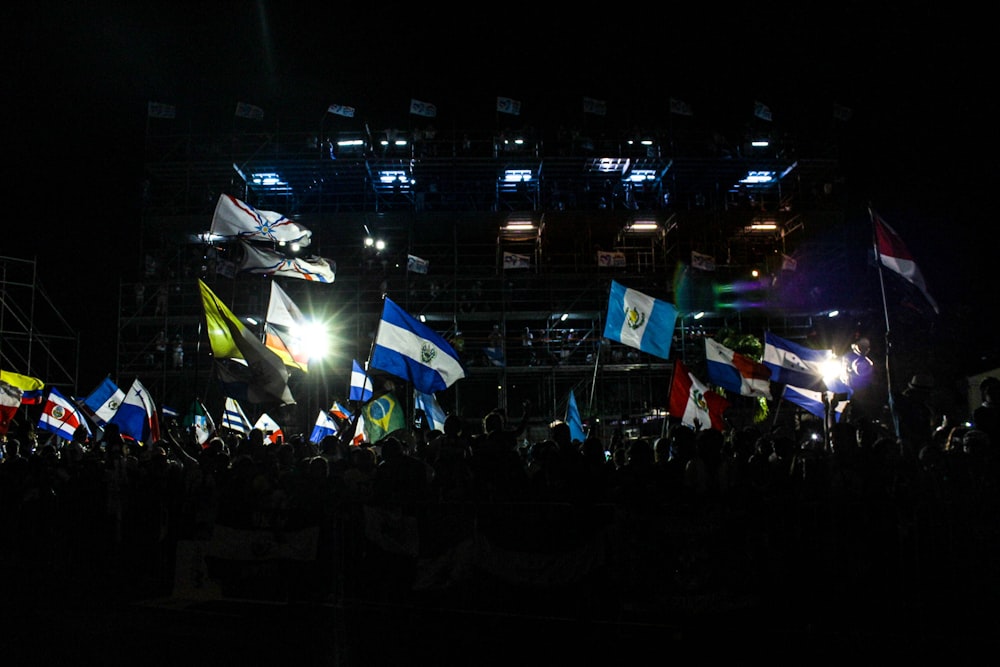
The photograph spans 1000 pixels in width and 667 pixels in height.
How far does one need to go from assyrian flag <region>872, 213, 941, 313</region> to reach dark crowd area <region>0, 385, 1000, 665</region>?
2.90 meters

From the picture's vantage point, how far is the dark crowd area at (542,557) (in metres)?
5.39

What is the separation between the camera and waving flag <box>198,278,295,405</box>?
9.34 m

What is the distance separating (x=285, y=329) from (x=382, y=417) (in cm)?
287

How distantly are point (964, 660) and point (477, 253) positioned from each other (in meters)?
24.7

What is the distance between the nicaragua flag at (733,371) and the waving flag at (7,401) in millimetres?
13208

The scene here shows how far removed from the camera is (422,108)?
27969 mm

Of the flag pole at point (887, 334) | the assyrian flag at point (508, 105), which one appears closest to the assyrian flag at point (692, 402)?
the flag pole at point (887, 334)

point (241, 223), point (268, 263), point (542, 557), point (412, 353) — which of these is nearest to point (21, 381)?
point (268, 263)

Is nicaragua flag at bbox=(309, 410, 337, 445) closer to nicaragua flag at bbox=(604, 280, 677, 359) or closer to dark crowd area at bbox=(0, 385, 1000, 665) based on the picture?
nicaragua flag at bbox=(604, 280, 677, 359)

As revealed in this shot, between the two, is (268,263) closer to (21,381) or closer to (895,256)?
(21,381)

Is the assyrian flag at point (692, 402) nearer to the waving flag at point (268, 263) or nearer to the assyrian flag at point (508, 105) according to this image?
the waving flag at point (268, 263)

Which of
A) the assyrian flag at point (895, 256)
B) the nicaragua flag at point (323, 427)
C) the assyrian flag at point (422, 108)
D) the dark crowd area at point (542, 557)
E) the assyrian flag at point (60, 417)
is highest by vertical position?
the assyrian flag at point (422, 108)

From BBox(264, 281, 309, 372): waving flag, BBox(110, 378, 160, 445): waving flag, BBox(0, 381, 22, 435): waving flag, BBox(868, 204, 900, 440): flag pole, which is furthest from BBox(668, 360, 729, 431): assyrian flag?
BBox(0, 381, 22, 435): waving flag

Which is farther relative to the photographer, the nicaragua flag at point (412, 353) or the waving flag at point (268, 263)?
the waving flag at point (268, 263)
